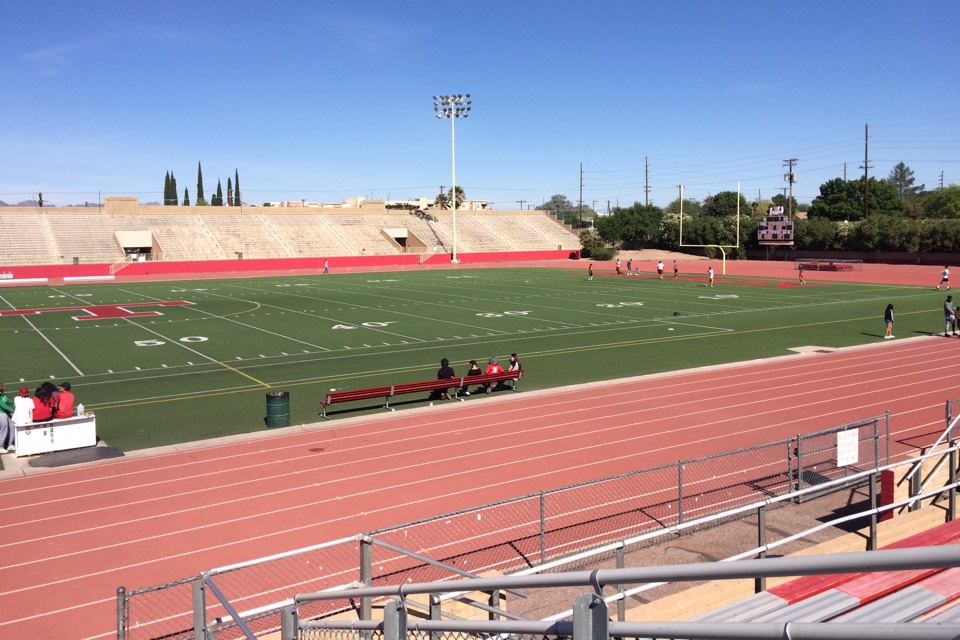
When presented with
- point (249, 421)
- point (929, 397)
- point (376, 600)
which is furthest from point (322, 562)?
point (929, 397)

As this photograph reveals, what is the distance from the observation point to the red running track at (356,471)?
10.6 m

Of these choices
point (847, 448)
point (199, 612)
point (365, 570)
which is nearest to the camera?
point (199, 612)

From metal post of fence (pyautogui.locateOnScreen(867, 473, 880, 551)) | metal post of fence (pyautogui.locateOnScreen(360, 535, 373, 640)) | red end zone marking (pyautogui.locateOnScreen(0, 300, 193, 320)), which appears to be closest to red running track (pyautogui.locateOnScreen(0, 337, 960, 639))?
metal post of fence (pyautogui.locateOnScreen(360, 535, 373, 640))

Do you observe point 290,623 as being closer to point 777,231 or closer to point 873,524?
point 873,524

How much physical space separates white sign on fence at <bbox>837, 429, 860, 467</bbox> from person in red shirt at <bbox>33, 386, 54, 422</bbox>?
1451 cm

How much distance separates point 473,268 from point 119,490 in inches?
2739

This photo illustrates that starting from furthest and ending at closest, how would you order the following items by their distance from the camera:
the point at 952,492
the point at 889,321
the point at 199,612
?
1. the point at 889,321
2. the point at 952,492
3. the point at 199,612

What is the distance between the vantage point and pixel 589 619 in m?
2.77

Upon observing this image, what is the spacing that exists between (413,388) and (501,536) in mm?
8721

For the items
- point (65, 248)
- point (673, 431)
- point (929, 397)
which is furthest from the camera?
point (65, 248)

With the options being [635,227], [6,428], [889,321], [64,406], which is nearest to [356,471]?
[64,406]

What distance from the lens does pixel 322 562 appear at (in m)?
10.7

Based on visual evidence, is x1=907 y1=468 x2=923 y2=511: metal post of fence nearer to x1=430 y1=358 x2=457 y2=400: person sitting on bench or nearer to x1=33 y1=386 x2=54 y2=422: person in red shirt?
x1=430 y1=358 x2=457 y2=400: person sitting on bench

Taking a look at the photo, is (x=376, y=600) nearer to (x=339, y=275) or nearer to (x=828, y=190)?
(x=339, y=275)
